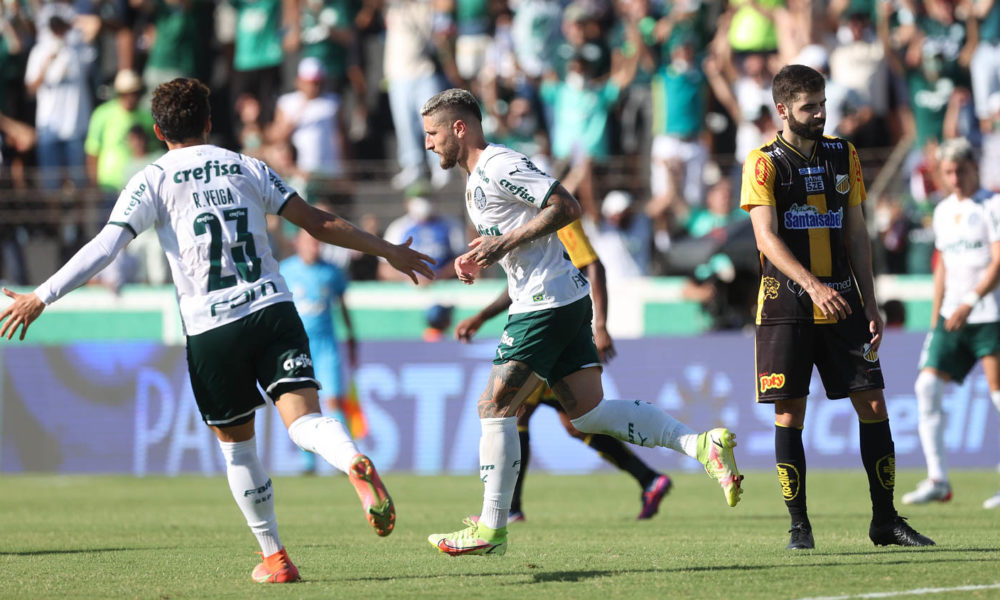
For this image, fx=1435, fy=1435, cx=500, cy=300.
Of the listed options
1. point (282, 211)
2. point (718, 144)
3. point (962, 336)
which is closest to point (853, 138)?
point (718, 144)

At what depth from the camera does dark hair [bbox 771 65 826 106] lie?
717cm

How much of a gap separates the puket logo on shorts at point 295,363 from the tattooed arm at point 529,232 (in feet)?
2.98

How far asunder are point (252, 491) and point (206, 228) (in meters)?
1.21

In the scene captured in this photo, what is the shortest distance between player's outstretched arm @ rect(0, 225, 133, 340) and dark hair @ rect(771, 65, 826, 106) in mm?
3325

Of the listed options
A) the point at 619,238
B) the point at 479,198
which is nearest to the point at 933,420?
the point at 479,198

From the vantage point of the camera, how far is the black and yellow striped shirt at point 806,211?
728 centimetres

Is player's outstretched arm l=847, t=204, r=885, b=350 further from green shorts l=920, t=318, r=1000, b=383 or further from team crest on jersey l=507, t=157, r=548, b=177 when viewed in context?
green shorts l=920, t=318, r=1000, b=383

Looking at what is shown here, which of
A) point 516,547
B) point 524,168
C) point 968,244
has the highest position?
point 524,168

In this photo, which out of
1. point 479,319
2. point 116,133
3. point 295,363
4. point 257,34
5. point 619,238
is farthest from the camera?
point 257,34

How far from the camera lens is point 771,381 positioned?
291 inches

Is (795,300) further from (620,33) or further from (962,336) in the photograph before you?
(620,33)

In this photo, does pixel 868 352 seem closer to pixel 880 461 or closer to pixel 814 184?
pixel 880 461

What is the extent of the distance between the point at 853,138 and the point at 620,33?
359 centimetres

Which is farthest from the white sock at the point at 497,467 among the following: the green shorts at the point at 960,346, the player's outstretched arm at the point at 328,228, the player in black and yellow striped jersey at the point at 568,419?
the green shorts at the point at 960,346
